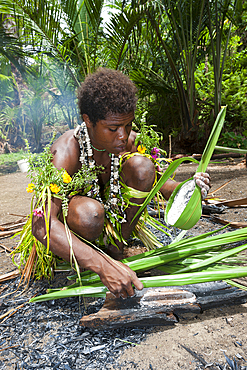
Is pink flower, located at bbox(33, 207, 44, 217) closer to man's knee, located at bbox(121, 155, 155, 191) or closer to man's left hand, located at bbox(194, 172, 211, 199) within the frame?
man's knee, located at bbox(121, 155, 155, 191)

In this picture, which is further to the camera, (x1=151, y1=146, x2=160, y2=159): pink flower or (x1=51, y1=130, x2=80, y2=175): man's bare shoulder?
(x1=151, y1=146, x2=160, y2=159): pink flower

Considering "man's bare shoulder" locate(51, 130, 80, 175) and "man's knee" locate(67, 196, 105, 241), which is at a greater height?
"man's bare shoulder" locate(51, 130, 80, 175)

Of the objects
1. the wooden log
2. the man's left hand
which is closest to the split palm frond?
the wooden log

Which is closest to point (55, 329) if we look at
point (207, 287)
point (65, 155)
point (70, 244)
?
point (70, 244)

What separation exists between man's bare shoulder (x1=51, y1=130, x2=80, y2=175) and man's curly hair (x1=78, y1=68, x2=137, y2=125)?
0.61ft

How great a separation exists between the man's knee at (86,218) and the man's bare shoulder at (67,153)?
210mm

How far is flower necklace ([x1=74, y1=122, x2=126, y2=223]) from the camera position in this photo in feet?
4.78

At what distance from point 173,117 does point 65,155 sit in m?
4.68

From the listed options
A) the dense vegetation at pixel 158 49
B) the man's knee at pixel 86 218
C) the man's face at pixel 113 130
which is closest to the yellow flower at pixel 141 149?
the man's face at pixel 113 130

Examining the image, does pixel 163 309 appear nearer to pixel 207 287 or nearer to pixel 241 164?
pixel 207 287

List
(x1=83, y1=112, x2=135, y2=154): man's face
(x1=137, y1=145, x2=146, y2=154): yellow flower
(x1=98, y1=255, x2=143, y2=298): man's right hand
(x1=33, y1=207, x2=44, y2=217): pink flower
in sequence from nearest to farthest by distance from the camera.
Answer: (x1=98, y1=255, x2=143, y2=298): man's right hand → (x1=33, y1=207, x2=44, y2=217): pink flower → (x1=83, y1=112, x2=135, y2=154): man's face → (x1=137, y1=145, x2=146, y2=154): yellow flower

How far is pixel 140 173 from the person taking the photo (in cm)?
148

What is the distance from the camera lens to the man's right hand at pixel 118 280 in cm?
106

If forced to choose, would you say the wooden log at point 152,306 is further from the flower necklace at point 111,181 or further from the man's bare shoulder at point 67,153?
the man's bare shoulder at point 67,153
